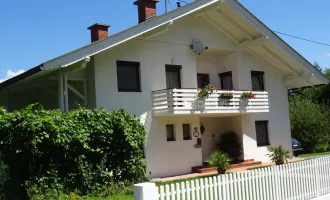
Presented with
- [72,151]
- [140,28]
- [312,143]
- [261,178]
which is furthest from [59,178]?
[312,143]

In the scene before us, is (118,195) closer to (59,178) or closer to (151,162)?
(59,178)

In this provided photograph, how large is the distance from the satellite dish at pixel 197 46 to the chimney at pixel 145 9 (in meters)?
2.30

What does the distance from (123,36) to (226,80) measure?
794cm

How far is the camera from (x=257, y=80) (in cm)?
2223

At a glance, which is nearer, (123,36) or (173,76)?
(123,36)

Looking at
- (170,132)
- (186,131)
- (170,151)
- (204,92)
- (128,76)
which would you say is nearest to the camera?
(128,76)

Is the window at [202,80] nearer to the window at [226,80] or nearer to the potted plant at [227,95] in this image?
the window at [226,80]

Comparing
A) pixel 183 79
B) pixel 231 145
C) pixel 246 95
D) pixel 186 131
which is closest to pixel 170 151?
pixel 186 131

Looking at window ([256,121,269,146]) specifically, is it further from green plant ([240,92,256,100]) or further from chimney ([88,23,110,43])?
chimney ([88,23,110,43])

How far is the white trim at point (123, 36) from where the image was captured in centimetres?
1348

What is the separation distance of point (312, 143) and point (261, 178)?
22.0 metres

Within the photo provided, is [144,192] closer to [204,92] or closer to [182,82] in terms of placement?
[204,92]

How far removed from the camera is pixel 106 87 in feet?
51.5

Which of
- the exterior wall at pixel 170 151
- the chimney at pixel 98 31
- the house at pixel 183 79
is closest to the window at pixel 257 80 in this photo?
the house at pixel 183 79
